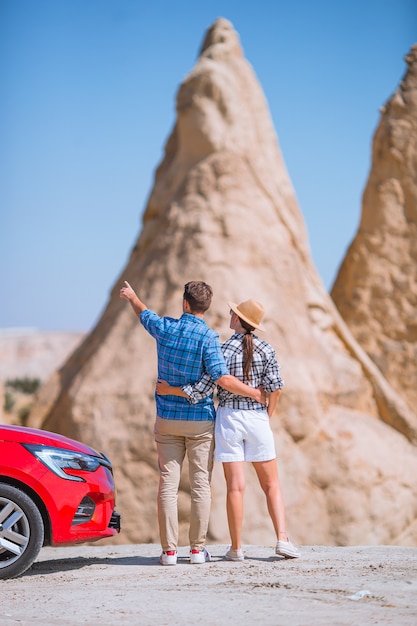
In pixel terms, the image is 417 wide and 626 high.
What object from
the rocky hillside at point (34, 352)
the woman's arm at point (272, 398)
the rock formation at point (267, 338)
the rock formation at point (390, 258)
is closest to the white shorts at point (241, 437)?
the woman's arm at point (272, 398)

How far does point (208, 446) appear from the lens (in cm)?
552

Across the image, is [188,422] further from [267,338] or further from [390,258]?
[390,258]

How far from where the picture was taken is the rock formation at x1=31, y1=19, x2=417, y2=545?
10469 mm

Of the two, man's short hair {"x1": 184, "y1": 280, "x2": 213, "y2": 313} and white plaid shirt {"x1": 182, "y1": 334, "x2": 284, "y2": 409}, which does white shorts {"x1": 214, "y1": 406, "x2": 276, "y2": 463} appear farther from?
man's short hair {"x1": 184, "y1": 280, "x2": 213, "y2": 313}

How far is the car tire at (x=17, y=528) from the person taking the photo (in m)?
5.08

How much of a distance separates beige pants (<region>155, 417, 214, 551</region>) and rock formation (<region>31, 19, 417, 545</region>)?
4.50 meters

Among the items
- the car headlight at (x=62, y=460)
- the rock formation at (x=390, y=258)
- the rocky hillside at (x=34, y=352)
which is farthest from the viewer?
the rocky hillside at (x=34, y=352)

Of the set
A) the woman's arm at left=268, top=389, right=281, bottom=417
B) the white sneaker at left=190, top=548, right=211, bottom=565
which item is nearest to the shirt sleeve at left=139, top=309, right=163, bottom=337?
the woman's arm at left=268, top=389, right=281, bottom=417

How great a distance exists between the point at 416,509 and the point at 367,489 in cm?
82

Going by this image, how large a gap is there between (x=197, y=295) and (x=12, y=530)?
1.77 meters

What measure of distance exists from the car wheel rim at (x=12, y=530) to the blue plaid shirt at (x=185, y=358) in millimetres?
1038

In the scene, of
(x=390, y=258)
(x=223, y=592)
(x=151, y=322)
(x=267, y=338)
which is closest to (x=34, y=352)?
(x=390, y=258)

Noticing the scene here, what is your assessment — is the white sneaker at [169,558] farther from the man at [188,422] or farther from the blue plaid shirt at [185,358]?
the blue plaid shirt at [185,358]

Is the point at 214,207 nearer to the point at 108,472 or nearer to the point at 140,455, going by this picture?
the point at 140,455
